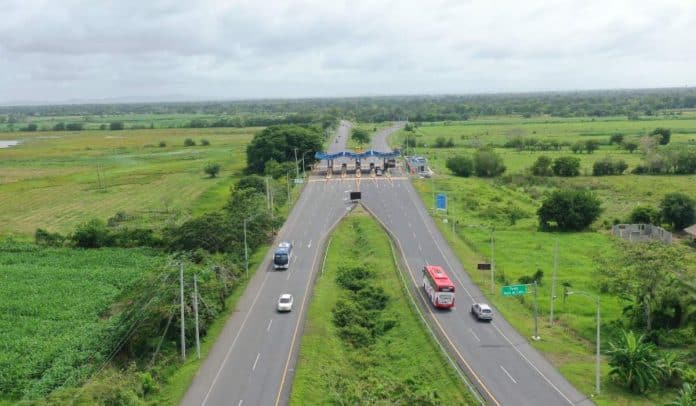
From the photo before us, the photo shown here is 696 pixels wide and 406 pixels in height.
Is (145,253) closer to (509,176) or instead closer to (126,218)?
(126,218)

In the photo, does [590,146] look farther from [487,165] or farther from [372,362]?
[372,362]

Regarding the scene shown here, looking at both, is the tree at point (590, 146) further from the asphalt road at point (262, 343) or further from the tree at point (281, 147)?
the asphalt road at point (262, 343)

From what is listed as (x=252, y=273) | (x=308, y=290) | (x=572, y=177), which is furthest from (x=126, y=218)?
(x=572, y=177)

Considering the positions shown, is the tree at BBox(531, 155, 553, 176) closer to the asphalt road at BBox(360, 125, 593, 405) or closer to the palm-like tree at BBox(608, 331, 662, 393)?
the asphalt road at BBox(360, 125, 593, 405)

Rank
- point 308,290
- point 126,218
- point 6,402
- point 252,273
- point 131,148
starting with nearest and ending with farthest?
point 6,402 < point 308,290 < point 252,273 < point 126,218 < point 131,148

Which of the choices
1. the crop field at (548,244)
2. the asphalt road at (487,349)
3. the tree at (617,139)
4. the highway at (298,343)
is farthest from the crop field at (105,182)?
the tree at (617,139)

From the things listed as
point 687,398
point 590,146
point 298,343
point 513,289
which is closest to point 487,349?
point 513,289

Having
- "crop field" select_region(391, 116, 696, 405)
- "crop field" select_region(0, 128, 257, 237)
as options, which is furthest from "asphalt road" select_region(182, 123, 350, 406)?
"crop field" select_region(0, 128, 257, 237)
